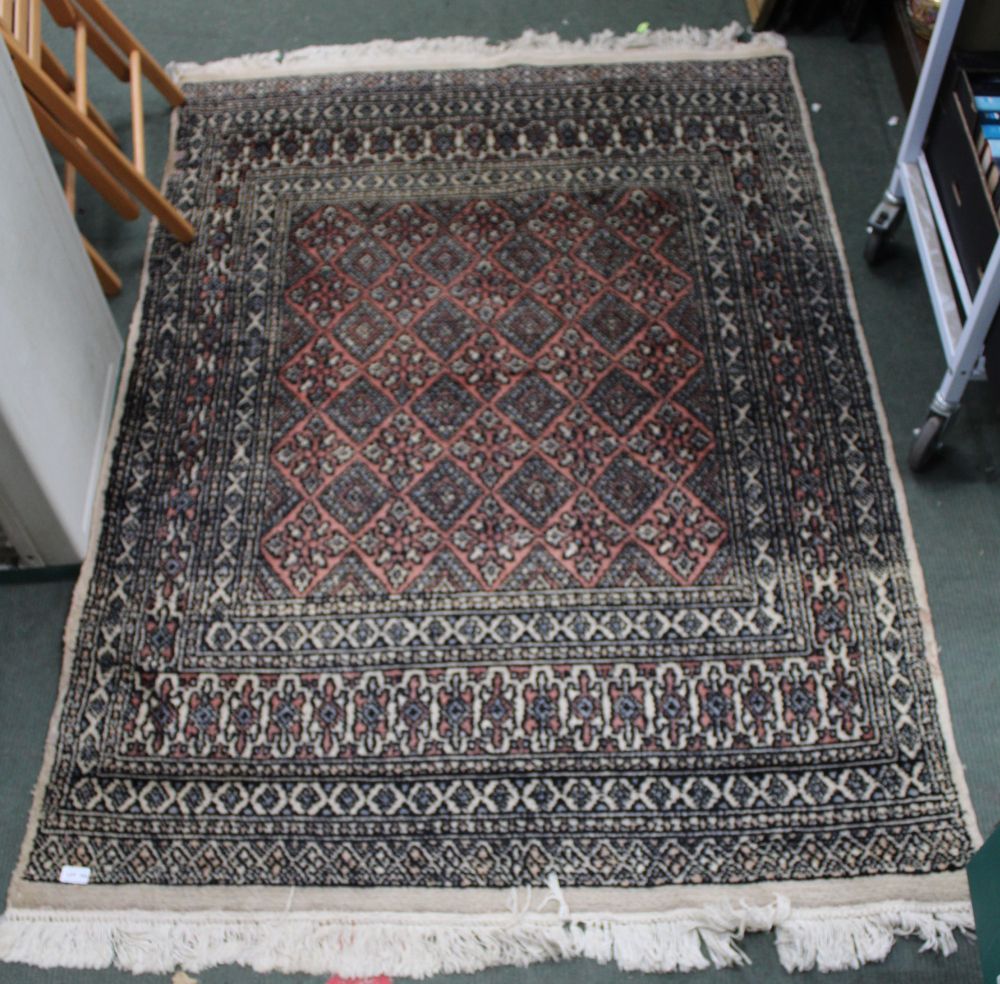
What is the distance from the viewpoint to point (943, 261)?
181 centimetres

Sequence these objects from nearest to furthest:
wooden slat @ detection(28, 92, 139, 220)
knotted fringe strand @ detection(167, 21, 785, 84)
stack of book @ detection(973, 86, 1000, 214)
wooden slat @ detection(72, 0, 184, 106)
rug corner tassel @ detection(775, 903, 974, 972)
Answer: rug corner tassel @ detection(775, 903, 974, 972) < stack of book @ detection(973, 86, 1000, 214) < wooden slat @ detection(28, 92, 139, 220) < wooden slat @ detection(72, 0, 184, 106) < knotted fringe strand @ detection(167, 21, 785, 84)

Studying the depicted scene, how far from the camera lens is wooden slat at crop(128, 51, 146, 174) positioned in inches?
83.3

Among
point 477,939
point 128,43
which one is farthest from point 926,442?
point 128,43

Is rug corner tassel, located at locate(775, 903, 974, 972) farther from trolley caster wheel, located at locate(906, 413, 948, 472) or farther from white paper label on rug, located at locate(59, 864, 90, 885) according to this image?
white paper label on rug, located at locate(59, 864, 90, 885)

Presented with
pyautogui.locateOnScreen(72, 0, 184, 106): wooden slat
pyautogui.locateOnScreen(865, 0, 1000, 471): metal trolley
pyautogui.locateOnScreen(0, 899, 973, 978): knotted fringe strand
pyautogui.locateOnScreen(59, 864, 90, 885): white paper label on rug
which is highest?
pyautogui.locateOnScreen(865, 0, 1000, 471): metal trolley

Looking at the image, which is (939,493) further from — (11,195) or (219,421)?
(11,195)

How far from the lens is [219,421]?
Result: 1.95 meters

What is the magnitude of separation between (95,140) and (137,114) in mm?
278

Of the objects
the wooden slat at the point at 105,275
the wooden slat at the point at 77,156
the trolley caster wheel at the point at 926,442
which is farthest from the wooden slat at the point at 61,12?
the trolley caster wheel at the point at 926,442

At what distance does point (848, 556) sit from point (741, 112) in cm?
109

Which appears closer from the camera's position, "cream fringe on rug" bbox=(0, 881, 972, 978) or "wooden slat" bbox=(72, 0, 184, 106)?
"cream fringe on rug" bbox=(0, 881, 972, 978)

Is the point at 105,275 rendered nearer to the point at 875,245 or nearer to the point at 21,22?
the point at 21,22

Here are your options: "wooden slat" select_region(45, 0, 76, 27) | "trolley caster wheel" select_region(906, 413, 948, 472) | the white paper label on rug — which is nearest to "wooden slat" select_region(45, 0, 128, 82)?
"wooden slat" select_region(45, 0, 76, 27)

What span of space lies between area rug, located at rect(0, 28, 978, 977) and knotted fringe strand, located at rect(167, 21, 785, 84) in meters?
0.03
